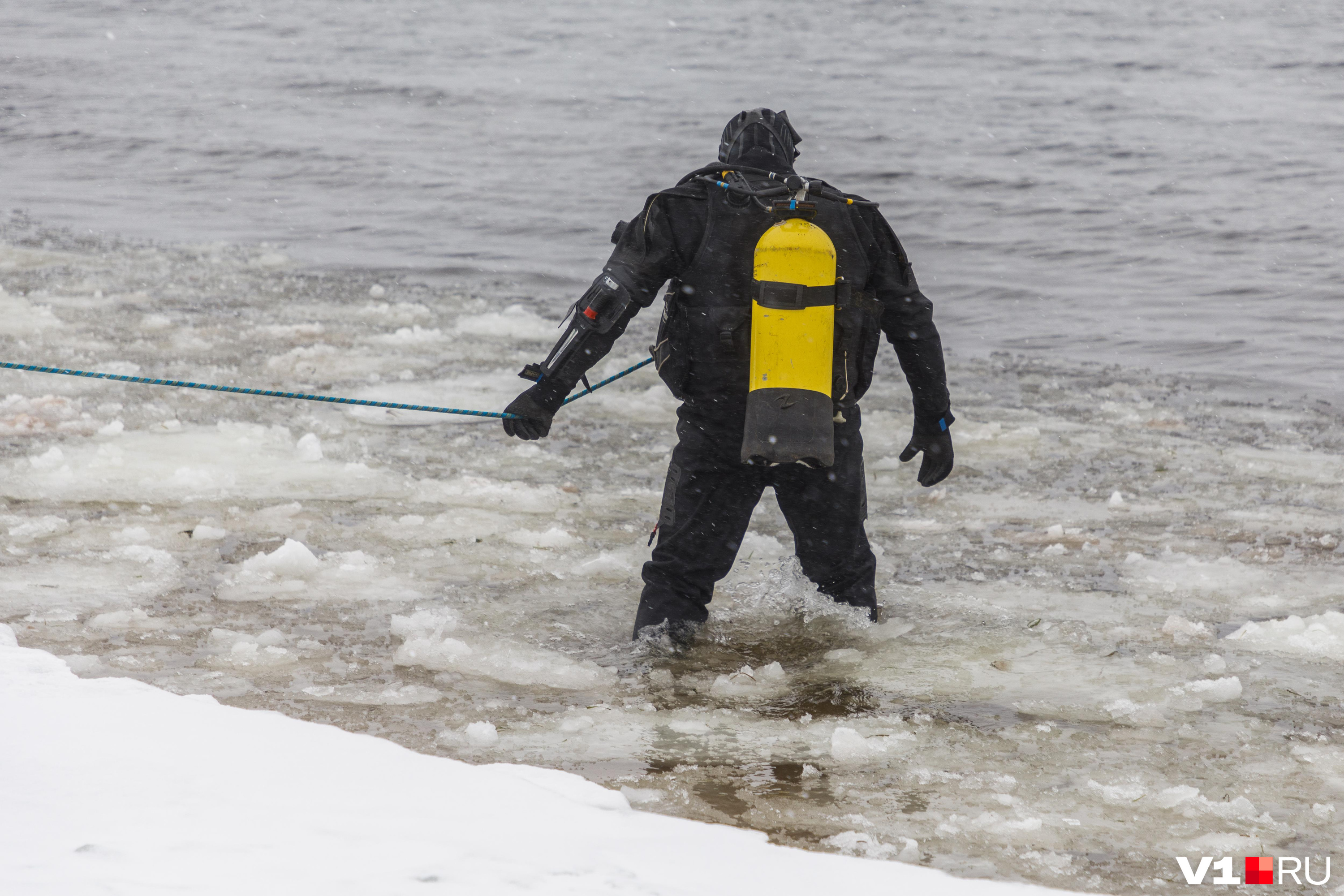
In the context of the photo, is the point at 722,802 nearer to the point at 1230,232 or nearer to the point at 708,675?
the point at 708,675

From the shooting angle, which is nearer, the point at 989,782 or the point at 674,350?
the point at 989,782

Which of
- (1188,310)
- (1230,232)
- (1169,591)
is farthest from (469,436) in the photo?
(1230,232)

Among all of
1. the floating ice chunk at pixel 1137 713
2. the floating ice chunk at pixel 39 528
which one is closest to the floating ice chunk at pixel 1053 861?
the floating ice chunk at pixel 1137 713

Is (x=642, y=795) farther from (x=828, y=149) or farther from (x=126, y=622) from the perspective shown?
(x=828, y=149)

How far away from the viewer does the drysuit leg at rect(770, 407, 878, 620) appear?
3.89 meters

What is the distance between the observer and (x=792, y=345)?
3.59 meters

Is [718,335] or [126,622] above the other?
[718,335]

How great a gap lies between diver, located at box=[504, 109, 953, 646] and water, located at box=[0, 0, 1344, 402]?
6100 millimetres

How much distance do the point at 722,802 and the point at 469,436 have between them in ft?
13.4

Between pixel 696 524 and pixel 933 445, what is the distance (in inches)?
34.4

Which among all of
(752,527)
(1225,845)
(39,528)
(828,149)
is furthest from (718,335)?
(828,149)

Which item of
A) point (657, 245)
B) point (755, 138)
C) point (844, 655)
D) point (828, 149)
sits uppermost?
point (755, 138)

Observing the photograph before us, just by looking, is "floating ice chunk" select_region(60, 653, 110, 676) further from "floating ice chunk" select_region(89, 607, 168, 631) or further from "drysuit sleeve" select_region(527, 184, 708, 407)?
"drysuit sleeve" select_region(527, 184, 708, 407)

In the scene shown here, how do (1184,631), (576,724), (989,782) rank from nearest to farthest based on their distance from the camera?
(989,782) < (576,724) < (1184,631)
